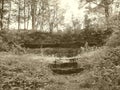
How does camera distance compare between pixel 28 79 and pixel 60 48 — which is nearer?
pixel 28 79

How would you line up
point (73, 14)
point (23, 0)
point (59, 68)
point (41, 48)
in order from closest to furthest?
point (59, 68)
point (41, 48)
point (23, 0)
point (73, 14)

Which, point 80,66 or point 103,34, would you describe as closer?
point 80,66

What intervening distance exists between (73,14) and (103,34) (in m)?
15.3

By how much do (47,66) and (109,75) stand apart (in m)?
7.05

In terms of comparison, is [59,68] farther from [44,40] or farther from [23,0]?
[23,0]

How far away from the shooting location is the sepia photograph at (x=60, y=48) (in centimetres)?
1065

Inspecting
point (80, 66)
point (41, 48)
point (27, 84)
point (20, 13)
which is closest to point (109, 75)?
point (27, 84)

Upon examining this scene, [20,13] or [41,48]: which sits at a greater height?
[20,13]

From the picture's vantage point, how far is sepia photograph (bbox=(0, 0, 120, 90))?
34.9 feet

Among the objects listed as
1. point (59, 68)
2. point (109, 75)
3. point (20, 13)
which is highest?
point (20, 13)

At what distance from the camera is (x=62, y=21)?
137 ft

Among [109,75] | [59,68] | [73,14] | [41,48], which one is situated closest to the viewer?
[109,75]

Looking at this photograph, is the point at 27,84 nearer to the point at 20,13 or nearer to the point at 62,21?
the point at 20,13

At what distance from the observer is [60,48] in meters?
25.0
